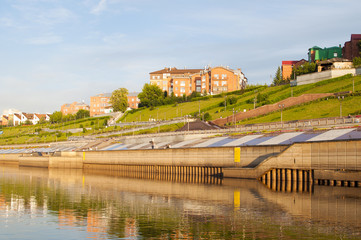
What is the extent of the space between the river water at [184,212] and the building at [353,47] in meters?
134

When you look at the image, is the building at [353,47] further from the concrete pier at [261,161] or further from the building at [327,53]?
the concrete pier at [261,161]

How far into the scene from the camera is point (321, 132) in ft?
219

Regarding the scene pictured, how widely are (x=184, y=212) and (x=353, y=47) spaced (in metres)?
158

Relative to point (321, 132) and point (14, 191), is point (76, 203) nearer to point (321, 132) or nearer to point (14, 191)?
point (14, 191)

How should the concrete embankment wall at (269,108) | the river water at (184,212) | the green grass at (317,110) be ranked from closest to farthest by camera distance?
the river water at (184,212), the green grass at (317,110), the concrete embankment wall at (269,108)

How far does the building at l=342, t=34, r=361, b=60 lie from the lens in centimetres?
17829

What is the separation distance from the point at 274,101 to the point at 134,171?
252 feet

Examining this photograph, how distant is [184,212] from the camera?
43281mm

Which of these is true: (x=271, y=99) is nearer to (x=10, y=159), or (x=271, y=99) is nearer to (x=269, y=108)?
(x=269, y=108)

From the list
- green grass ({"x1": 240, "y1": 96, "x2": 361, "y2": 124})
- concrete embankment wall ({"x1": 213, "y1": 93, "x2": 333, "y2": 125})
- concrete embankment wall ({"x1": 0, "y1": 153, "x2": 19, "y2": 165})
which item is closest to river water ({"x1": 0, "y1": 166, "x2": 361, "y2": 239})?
green grass ({"x1": 240, "y1": 96, "x2": 361, "y2": 124})

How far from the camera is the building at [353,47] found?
585 feet

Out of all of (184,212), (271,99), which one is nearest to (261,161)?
(184,212)

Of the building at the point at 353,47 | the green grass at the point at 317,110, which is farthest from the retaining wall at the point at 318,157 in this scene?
the building at the point at 353,47

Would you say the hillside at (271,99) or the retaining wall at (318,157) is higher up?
the hillside at (271,99)
